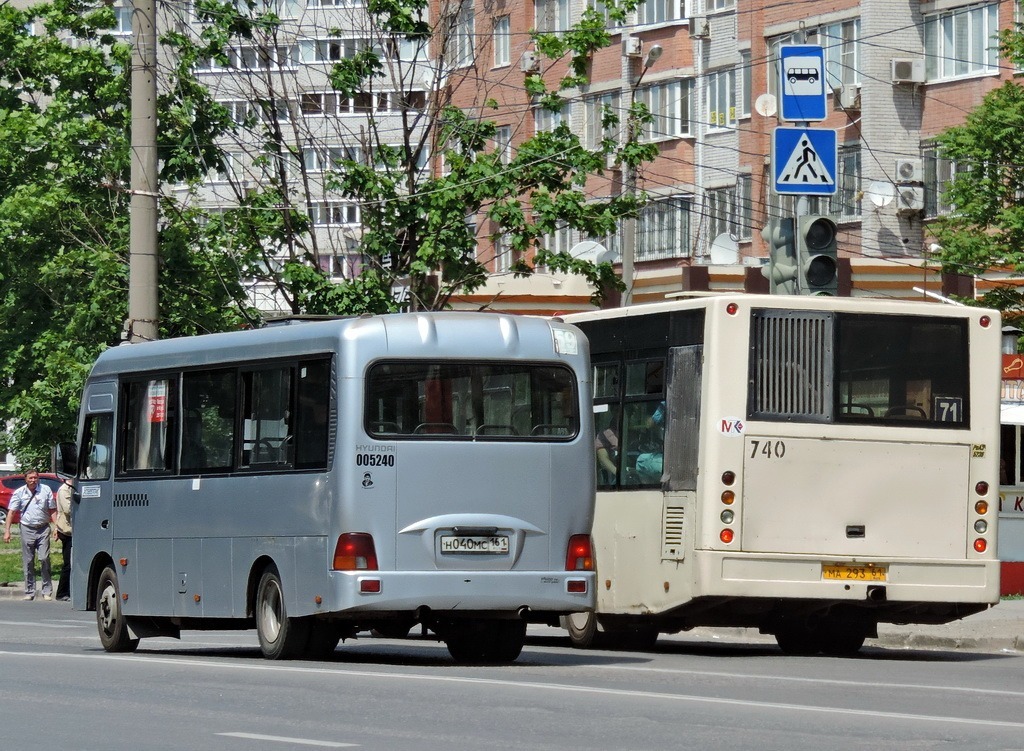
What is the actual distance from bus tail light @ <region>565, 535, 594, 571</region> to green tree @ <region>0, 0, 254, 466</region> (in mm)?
15136

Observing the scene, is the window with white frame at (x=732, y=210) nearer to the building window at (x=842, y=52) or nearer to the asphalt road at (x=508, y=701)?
the building window at (x=842, y=52)

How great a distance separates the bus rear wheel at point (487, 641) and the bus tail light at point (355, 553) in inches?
52.8

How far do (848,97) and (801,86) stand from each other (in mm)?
28391

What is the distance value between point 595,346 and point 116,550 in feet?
14.6

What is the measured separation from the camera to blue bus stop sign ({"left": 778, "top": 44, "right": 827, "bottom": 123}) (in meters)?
22.3

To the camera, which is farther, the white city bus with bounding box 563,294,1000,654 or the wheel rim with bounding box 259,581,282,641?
the white city bus with bounding box 563,294,1000,654

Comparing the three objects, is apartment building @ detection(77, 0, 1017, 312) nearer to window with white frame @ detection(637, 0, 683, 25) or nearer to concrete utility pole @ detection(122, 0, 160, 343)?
window with white frame @ detection(637, 0, 683, 25)

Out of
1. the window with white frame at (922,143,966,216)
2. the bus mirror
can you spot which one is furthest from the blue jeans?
the window with white frame at (922,143,966,216)

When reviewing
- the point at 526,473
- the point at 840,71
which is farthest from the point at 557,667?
the point at 840,71

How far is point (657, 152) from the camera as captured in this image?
30688 millimetres

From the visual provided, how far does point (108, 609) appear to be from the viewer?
66.8 ft

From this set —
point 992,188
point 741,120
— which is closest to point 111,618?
point 992,188

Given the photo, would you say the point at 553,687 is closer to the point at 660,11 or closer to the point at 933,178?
the point at 933,178

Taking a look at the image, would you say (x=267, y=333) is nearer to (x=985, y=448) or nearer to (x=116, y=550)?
(x=116, y=550)
